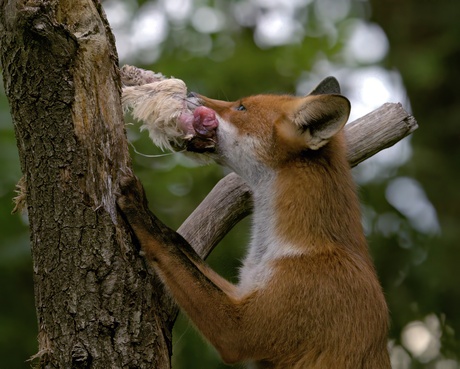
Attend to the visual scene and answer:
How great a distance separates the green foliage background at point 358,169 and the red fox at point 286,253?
1.38 meters

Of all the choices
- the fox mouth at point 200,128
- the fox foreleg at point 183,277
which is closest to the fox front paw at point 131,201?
the fox foreleg at point 183,277

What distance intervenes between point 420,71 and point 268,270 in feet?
20.7

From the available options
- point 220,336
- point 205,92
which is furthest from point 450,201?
point 220,336

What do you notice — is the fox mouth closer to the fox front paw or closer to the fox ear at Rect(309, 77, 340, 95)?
the fox front paw

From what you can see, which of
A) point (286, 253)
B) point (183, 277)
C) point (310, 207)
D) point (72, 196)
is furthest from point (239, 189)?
point (72, 196)

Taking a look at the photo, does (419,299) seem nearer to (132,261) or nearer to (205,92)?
(205,92)

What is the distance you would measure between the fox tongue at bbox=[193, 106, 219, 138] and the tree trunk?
1090mm

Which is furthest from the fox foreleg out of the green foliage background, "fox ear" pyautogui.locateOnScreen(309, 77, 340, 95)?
"fox ear" pyautogui.locateOnScreen(309, 77, 340, 95)

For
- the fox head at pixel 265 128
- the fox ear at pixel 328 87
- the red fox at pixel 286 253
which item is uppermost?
the fox ear at pixel 328 87

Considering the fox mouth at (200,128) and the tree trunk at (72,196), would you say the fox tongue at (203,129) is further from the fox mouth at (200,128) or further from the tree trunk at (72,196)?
the tree trunk at (72,196)

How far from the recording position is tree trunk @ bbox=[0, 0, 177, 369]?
4559 millimetres

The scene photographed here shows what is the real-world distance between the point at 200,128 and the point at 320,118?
0.93 metres

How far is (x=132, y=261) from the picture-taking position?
477 cm

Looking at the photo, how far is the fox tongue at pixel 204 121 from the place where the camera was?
5.73 meters
